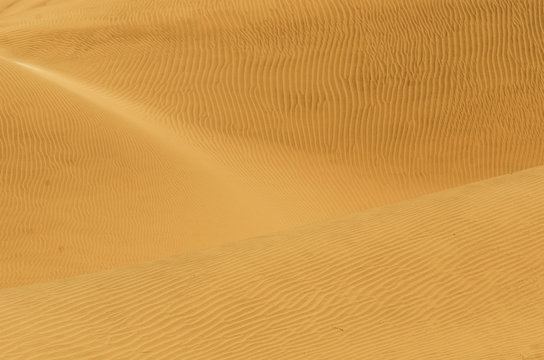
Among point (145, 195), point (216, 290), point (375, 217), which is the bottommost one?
point (145, 195)

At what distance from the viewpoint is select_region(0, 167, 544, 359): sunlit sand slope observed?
4.97 meters

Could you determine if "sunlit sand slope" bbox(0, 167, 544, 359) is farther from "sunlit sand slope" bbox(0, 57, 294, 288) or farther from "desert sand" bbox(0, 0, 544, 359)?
"sunlit sand slope" bbox(0, 57, 294, 288)

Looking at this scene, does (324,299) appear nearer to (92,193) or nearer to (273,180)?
(92,193)

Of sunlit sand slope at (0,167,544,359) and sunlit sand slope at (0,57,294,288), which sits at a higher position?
sunlit sand slope at (0,167,544,359)

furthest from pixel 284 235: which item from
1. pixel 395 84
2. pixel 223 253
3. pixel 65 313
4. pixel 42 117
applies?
pixel 395 84

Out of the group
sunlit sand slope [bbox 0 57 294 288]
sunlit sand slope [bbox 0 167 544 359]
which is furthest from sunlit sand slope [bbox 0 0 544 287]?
sunlit sand slope [bbox 0 167 544 359]

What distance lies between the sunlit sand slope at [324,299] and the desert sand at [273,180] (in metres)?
0.02

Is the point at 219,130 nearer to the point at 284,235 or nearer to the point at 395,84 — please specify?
the point at 395,84

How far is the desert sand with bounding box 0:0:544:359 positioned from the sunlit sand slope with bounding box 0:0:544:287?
49mm

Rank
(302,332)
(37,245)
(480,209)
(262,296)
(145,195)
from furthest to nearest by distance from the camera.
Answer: (145,195), (37,245), (480,209), (262,296), (302,332)

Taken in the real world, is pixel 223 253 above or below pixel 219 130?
above

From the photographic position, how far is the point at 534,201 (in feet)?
24.8

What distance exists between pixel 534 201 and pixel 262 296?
12.9ft

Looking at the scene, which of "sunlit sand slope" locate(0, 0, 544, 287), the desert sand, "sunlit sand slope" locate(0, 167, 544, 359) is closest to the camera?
"sunlit sand slope" locate(0, 167, 544, 359)
